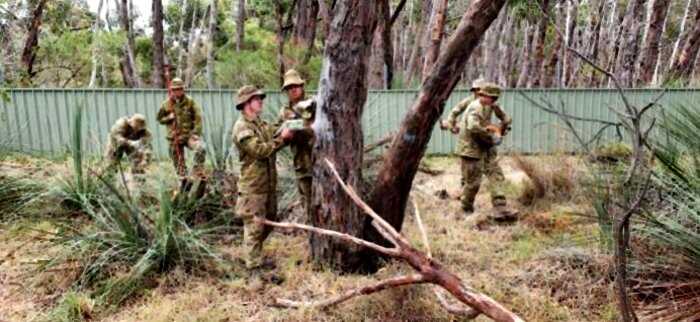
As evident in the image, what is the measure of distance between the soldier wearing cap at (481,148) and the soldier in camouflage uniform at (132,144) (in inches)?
131

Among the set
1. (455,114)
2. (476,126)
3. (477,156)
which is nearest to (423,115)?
(476,126)

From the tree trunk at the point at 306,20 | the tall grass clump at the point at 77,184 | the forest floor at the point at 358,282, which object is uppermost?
the tree trunk at the point at 306,20

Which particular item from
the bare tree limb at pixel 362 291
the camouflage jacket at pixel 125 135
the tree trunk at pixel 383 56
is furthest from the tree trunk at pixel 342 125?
the tree trunk at pixel 383 56

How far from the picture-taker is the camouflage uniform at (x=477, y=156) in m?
5.93

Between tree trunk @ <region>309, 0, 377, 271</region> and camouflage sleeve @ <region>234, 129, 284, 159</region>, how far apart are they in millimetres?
354

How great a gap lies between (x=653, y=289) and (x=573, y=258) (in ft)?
2.57

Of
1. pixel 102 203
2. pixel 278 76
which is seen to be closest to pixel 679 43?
pixel 278 76

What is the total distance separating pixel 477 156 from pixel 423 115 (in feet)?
7.30

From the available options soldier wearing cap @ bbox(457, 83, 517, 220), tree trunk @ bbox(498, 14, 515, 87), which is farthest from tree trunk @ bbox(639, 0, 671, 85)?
tree trunk @ bbox(498, 14, 515, 87)

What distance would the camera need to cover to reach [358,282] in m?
3.94

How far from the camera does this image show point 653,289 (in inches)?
128

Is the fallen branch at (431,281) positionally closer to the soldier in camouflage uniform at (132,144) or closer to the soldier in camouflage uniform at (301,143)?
the soldier in camouflage uniform at (301,143)

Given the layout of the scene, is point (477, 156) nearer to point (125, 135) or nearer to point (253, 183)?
point (253, 183)

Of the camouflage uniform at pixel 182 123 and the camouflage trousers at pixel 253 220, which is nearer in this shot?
the camouflage trousers at pixel 253 220
